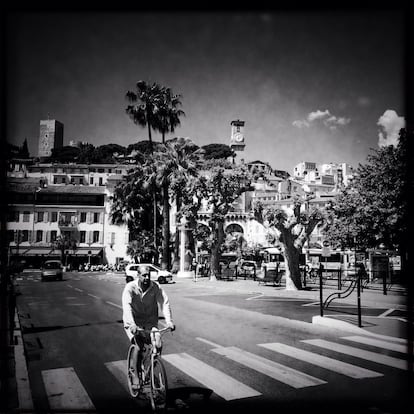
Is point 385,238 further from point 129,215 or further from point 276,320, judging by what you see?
point 129,215

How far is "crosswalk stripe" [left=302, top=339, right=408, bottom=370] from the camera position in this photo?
710 cm

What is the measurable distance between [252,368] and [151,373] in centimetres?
236

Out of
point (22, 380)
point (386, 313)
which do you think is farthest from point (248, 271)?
point (22, 380)

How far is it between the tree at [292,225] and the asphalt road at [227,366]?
8.40 metres

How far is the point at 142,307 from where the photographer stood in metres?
5.69

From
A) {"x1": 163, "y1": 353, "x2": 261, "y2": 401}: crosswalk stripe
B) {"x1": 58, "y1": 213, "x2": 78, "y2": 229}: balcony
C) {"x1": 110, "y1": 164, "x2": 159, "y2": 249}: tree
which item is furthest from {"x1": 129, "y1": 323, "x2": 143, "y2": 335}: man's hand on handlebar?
{"x1": 110, "y1": 164, "x2": 159, "y2": 249}: tree

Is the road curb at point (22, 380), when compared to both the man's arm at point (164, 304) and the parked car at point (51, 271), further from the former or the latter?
the parked car at point (51, 271)

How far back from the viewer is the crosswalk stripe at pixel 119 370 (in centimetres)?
612

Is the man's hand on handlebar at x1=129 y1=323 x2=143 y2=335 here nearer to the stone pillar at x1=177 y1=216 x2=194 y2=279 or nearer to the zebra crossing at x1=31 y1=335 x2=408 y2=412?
the zebra crossing at x1=31 y1=335 x2=408 y2=412

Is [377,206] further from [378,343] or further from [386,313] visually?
[378,343]

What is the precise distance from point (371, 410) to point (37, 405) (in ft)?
15.0

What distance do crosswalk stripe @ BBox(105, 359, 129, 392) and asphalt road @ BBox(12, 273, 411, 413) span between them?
0.06 ft

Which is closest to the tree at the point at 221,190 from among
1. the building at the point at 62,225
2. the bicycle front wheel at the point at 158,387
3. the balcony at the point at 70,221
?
the building at the point at 62,225

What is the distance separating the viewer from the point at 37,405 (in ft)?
17.3
